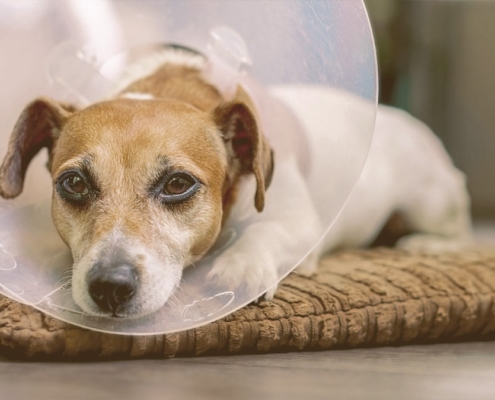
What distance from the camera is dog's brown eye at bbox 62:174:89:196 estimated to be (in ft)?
4.73

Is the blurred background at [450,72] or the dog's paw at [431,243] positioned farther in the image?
the blurred background at [450,72]

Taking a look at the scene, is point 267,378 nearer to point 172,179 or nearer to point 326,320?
point 326,320

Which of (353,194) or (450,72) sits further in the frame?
(450,72)

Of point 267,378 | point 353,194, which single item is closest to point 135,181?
point 267,378

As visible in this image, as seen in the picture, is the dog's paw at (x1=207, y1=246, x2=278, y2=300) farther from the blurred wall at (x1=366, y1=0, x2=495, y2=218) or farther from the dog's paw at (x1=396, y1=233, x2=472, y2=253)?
the blurred wall at (x1=366, y1=0, x2=495, y2=218)


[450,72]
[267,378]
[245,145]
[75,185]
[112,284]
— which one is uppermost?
[450,72]

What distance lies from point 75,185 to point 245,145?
460 millimetres

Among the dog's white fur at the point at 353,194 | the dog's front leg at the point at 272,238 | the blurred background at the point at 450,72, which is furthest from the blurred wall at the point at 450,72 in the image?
the dog's front leg at the point at 272,238

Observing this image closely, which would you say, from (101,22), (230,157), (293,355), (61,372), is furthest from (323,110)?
(61,372)

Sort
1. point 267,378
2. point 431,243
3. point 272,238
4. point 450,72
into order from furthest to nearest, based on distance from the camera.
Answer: point 450,72, point 431,243, point 272,238, point 267,378

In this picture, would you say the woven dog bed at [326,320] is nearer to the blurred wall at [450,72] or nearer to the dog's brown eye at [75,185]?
the dog's brown eye at [75,185]

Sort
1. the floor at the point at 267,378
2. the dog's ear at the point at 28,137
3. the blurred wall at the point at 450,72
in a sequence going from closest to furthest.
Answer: the floor at the point at 267,378
the dog's ear at the point at 28,137
the blurred wall at the point at 450,72

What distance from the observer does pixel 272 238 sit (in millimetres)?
1572

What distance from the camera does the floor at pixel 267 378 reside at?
117cm
